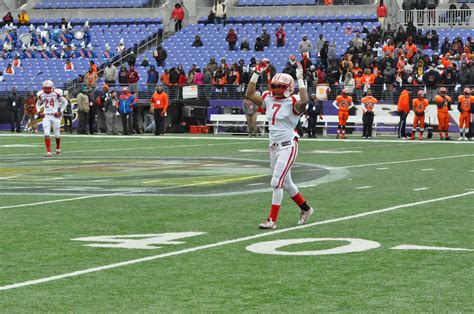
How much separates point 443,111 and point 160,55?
576 inches

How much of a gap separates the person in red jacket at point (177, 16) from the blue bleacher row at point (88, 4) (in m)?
3.59

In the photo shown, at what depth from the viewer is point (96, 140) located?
119ft

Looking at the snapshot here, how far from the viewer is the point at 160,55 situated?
156 feet

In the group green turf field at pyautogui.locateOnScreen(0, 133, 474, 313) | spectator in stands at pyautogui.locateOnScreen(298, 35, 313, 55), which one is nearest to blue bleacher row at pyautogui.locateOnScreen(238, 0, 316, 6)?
spectator in stands at pyautogui.locateOnScreen(298, 35, 313, 55)

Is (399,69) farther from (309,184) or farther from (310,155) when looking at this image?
(309,184)

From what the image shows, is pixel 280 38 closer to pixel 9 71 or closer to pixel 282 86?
pixel 9 71

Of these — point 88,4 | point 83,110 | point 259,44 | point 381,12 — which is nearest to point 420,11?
point 381,12

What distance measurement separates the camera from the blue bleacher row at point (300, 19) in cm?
4881

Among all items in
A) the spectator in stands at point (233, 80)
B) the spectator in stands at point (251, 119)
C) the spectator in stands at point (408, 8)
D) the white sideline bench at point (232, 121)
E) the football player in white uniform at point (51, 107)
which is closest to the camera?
the football player in white uniform at point (51, 107)

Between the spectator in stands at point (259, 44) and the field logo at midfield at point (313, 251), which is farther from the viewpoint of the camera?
the spectator in stands at point (259, 44)

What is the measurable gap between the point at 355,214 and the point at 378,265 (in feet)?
13.1

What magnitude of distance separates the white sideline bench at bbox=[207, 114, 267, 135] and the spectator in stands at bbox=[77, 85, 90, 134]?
4487 millimetres

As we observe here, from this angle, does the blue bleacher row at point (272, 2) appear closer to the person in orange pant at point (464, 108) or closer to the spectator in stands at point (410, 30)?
the spectator in stands at point (410, 30)

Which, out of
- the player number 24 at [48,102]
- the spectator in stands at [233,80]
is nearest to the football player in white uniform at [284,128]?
the player number 24 at [48,102]
